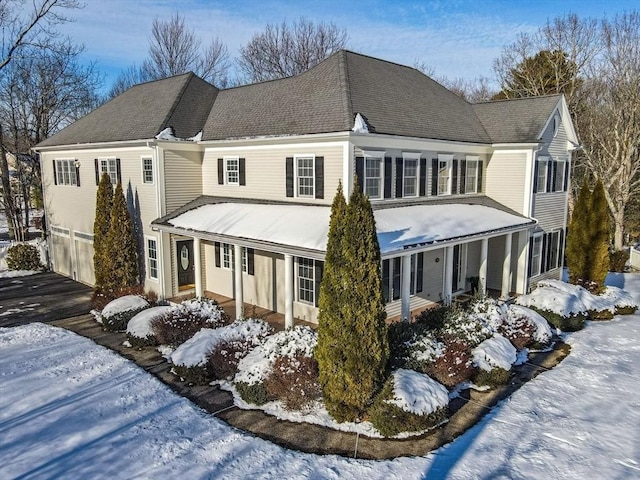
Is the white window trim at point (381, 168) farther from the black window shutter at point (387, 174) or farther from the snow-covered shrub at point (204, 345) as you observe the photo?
the snow-covered shrub at point (204, 345)

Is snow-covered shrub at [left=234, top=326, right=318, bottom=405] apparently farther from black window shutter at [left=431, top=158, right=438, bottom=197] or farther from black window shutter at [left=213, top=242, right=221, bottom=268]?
black window shutter at [left=431, top=158, right=438, bottom=197]

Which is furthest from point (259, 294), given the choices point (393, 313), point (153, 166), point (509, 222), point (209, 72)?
point (209, 72)

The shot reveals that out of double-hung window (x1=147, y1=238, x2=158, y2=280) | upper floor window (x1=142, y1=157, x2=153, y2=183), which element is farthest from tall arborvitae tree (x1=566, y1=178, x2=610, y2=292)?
upper floor window (x1=142, y1=157, x2=153, y2=183)

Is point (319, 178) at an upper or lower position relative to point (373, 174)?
lower

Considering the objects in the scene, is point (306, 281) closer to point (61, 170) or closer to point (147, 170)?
point (147, 170)

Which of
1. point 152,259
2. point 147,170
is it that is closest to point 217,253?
point 152,259

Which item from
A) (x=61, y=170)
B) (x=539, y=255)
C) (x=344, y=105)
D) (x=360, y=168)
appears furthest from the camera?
(x=61, y=170)

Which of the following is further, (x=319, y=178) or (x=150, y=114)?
(x=150, y=114)
